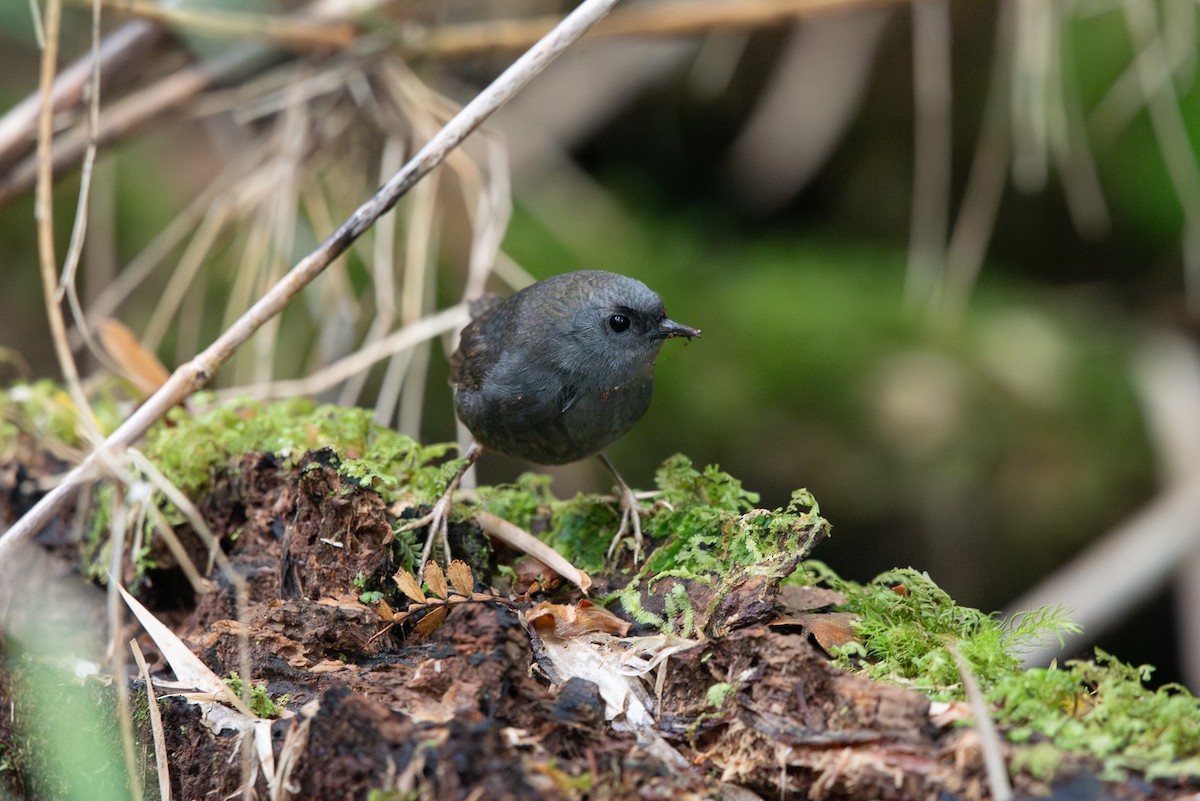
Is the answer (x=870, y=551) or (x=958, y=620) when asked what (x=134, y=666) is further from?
(x=870, y=551)

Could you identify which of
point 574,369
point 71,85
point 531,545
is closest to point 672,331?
point 574,369

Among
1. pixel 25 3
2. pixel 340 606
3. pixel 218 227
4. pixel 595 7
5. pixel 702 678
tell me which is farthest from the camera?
pixel 25 3

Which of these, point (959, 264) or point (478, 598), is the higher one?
Result: point (959, 264)

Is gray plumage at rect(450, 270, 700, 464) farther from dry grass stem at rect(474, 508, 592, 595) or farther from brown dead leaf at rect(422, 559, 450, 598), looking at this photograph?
brown dead leaf at rect(422, 559, 450, 598)

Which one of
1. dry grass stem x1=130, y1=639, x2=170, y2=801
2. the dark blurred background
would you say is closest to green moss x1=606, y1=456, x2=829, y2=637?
dry grass stem x1=130, y1=639, x2=170, y2=801

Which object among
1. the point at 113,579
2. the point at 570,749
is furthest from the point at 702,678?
the point at 113,579

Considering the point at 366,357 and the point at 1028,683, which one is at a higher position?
the point at 366,357

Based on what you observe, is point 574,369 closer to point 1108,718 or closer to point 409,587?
point 409,587
